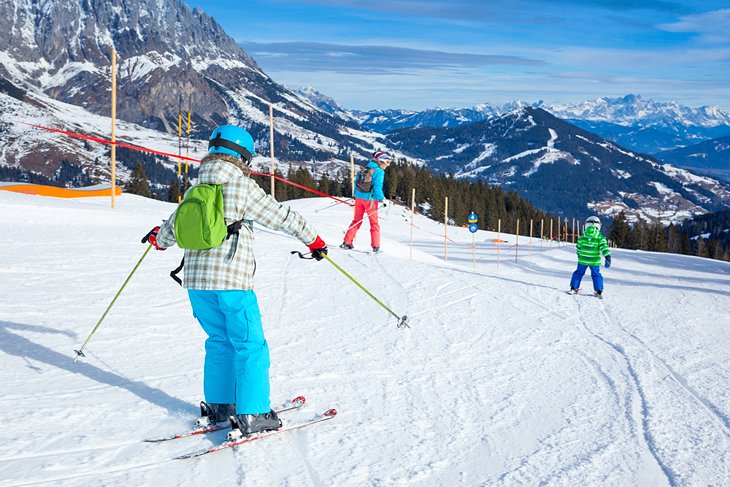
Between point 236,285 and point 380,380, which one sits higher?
point 236,285

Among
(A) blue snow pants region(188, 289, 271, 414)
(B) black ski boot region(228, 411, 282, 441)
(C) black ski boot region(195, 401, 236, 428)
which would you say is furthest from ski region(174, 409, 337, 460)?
(C) black ski boot region(195, 401, 236, 428)

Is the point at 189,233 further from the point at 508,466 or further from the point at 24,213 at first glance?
the point at 24,213

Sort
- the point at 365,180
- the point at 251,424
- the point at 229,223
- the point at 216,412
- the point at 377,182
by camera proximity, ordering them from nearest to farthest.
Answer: the point at 229,223, the point at 251,424, the point at 216,412, the point at 377,182, the point at 365,180

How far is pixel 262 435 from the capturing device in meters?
3.94

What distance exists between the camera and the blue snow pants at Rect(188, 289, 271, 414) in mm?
3783

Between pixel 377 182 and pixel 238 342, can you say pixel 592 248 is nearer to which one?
pixel 377 182

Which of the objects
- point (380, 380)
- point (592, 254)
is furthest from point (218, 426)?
point (592, 254)

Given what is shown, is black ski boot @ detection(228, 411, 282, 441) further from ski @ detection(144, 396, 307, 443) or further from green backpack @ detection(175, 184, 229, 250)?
green backpack @ detection(175, 184, 229, 250)

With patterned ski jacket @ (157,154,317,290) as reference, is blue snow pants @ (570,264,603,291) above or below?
below

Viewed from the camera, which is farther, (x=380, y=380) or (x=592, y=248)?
(x=592, y=248)

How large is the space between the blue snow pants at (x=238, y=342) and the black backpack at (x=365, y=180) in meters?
8.81

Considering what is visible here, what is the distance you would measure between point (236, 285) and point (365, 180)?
9.01 m

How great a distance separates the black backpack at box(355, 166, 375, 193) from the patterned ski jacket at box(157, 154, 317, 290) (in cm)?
869

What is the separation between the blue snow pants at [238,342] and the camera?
3783mm
